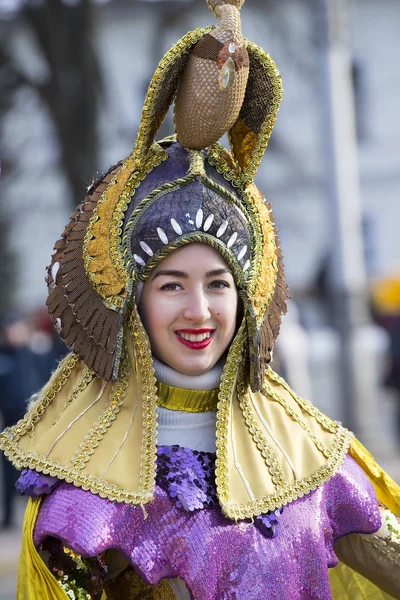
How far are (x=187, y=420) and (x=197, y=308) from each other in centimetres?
35

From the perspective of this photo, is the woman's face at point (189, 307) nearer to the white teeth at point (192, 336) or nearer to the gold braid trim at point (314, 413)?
the white teeth at point (192, 336)

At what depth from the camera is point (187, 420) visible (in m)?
3.32

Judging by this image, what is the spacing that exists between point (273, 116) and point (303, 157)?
61.9ft

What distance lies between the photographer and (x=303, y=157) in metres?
22.0

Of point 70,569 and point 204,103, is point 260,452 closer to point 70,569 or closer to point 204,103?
point 70,569

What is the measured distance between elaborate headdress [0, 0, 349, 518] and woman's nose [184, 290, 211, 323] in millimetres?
133

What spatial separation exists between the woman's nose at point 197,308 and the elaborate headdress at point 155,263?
5.2 inches

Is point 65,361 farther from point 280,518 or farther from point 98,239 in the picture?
point 280,518

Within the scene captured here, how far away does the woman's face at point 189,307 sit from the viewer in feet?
10.5

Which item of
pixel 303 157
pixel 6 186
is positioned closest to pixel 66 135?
pixel 6 186

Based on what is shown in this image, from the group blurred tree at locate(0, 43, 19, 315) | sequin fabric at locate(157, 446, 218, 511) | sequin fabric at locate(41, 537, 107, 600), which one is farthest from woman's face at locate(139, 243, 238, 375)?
blurred tree at locate(0, 43, 19, 315)

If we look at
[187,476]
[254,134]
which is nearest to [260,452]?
[187,476]

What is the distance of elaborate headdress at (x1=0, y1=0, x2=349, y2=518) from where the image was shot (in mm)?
3164

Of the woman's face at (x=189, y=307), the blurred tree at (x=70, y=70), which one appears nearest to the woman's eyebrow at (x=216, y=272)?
the woman's face at (x=189, y=307)
